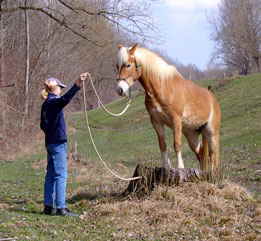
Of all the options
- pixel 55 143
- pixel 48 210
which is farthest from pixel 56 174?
pixel 48 210

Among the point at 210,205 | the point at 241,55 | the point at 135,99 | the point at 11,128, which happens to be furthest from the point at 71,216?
the point at 241,55

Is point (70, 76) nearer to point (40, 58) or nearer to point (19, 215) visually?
point (40, 58)

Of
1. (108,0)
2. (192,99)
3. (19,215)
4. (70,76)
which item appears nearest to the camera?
(19,215)

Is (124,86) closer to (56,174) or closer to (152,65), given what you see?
(152,65)

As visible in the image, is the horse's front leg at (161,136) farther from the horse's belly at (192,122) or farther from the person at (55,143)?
the person at (55,143)

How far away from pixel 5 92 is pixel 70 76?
11.3 m

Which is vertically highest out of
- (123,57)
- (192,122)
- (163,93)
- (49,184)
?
(123,57)

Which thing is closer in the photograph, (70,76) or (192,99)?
(192,99)

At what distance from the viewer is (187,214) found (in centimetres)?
682

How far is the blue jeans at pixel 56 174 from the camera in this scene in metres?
6.96

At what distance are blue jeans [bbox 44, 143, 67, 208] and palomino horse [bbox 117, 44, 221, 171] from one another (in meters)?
1.22

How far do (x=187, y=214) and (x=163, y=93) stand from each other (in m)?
1.80

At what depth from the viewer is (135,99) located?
41719mm

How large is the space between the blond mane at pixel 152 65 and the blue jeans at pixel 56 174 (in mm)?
1645
